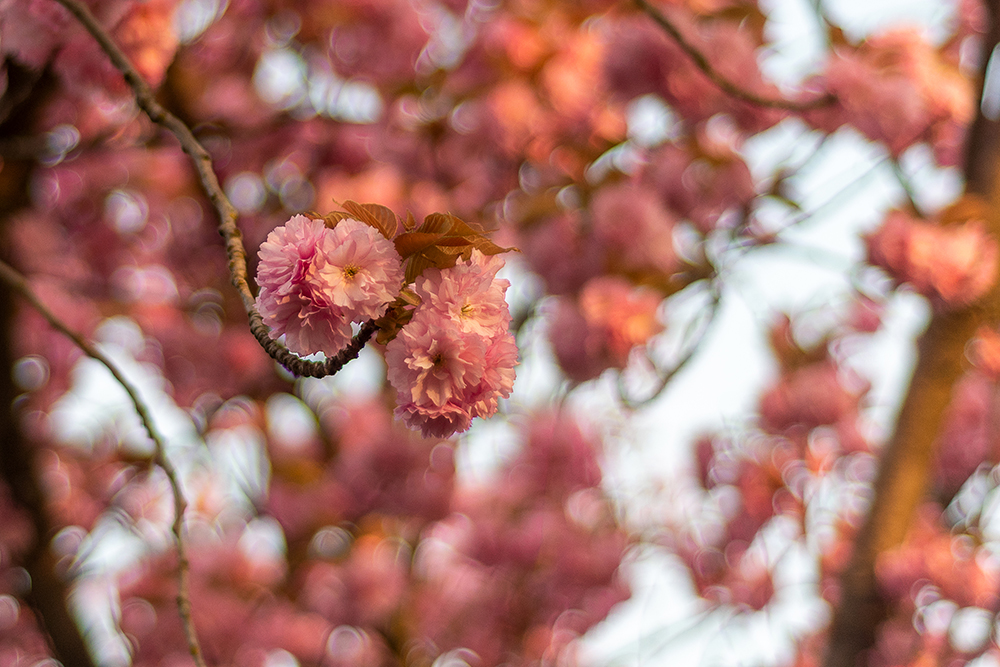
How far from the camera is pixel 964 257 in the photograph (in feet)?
6.31

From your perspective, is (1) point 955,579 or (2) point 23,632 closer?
(1) point 955,579

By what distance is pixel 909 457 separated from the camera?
202cm

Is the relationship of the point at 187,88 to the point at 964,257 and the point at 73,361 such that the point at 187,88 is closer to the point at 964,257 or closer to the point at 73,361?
the point at 73,361

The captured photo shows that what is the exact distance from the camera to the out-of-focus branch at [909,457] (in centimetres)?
201

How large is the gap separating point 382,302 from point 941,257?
6.11ft

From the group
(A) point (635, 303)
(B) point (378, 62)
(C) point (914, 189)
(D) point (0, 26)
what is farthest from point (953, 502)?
(D) point (0, 26)

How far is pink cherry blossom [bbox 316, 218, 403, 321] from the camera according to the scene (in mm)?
585

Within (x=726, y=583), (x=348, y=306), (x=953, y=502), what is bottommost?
(x=726, y=583)

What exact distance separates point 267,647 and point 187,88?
225cm

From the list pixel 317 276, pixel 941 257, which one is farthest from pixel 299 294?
pixel 941 257

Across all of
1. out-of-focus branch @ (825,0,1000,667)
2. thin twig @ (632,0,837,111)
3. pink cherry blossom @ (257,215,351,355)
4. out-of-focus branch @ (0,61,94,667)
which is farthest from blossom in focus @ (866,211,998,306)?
out-of-focus branch @ (0,61,94,667)

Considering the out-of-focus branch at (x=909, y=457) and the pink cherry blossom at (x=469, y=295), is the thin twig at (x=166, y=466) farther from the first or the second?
the out-of-focus branch at (x=909, y=457)

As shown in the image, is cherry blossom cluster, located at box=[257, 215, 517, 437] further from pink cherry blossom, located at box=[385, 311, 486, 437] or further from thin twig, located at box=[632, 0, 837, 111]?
thin twig, located at box=[632, 0, 837, 111]

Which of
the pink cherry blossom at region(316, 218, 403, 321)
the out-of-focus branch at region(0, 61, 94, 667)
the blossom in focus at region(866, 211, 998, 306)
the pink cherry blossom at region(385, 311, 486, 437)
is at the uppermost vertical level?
the pink cherry blossom at region(316, 218, 403, 321)
